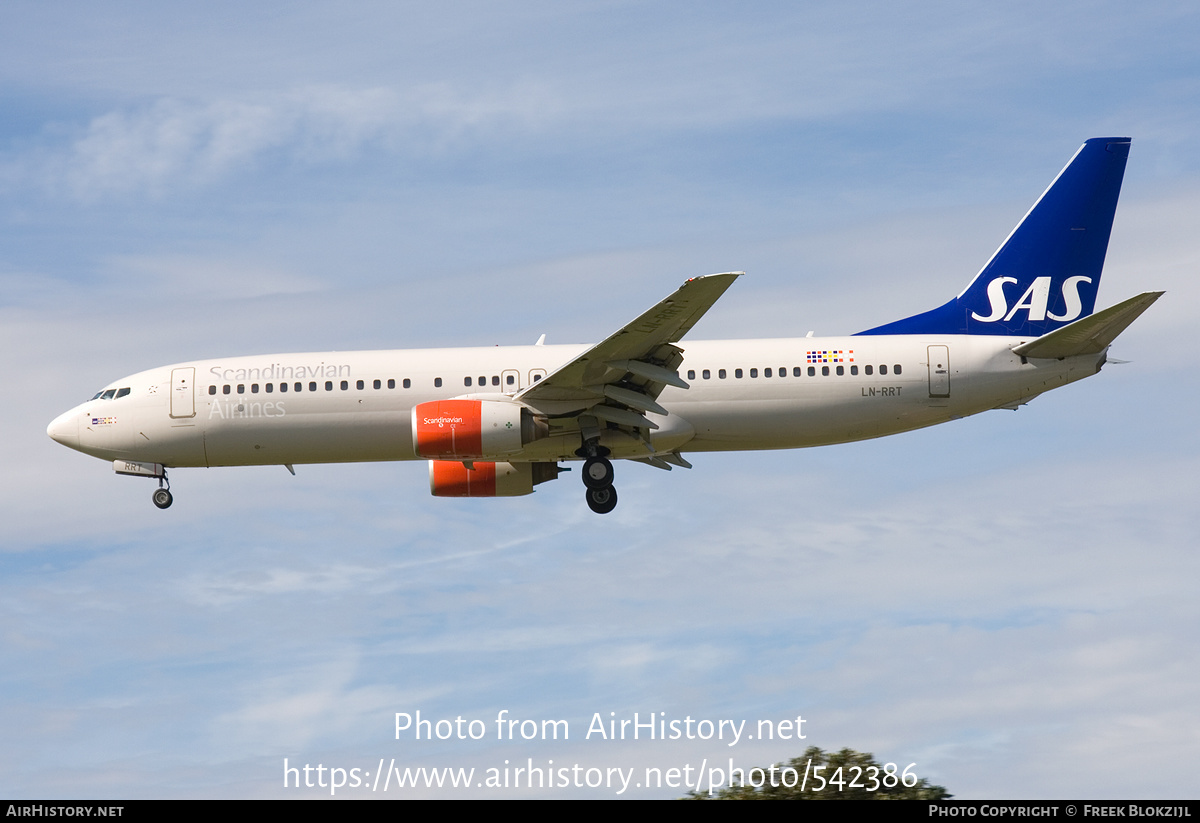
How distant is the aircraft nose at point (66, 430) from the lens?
3131cm

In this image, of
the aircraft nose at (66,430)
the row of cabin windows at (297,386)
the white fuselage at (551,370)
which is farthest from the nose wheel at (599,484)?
the aircraft nose at (66,430)

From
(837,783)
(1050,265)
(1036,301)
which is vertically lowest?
(837,783)

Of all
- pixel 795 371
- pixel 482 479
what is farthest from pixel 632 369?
pixel 482 479

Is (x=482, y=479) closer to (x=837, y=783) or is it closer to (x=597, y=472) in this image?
(x=597, y=472)

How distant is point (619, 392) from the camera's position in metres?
28.2

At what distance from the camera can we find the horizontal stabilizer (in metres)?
26.9

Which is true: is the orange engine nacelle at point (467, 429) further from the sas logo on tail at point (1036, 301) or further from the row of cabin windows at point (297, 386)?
the sas logo on tail at point (1036, 301)

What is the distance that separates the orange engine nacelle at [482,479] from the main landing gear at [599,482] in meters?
2.29

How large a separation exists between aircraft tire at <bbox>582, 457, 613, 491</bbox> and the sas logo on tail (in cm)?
880

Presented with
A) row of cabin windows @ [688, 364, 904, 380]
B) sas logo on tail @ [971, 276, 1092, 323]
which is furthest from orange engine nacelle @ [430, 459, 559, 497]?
sas logo on tail @ [971, 276, 1092, 323]

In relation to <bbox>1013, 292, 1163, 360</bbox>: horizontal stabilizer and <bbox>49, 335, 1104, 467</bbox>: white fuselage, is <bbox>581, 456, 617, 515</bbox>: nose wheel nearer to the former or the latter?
<bbox>49, 335, 1104, 467</bbox>: white fuselage

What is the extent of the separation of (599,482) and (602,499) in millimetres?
378

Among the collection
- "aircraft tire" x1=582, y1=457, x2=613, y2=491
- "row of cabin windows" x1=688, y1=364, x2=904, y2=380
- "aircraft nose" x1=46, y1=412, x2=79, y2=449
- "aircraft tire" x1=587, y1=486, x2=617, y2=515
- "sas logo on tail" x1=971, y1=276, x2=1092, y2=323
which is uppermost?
"sas logo on tail" x1=971, y1=276, x2=1092, y2=323
